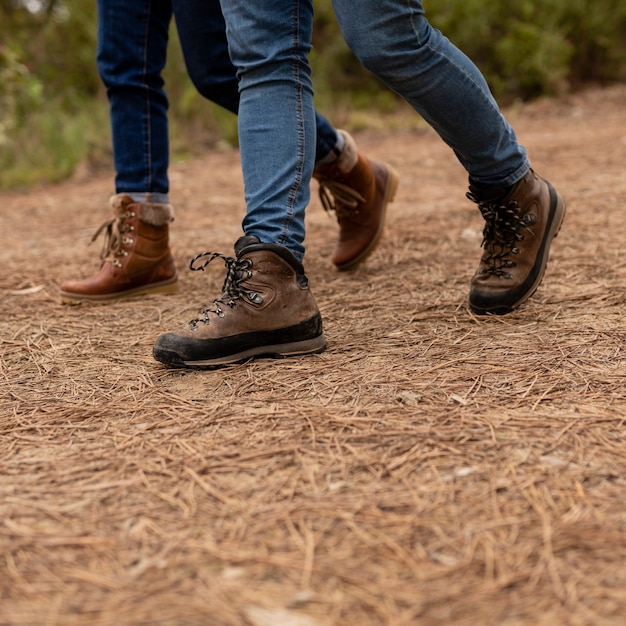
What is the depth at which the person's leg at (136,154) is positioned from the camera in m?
2.20

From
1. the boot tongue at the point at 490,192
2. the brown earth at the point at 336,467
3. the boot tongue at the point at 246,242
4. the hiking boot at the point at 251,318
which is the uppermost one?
the boot tongue at the point at 490,192

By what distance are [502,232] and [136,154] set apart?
3.71 feet

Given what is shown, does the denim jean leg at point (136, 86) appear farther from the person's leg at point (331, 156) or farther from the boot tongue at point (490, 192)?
the boot tongue at point (490, 192)

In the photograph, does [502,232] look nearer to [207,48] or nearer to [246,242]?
[246,242]

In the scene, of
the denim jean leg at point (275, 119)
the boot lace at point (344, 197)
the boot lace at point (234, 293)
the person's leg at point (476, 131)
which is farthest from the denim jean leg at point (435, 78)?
the boot lace at point (344, 197)

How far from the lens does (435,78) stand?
5.37 feet

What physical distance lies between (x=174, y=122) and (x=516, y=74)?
397 centimetres

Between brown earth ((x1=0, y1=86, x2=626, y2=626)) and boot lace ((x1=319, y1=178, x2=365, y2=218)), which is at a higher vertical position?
boot lace ((x1=319, y1=178, x2=365, y2=218))

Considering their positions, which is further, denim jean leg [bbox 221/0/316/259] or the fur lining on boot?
the fur lining on boot

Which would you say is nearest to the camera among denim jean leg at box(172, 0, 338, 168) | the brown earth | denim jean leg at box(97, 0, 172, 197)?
the brown earth

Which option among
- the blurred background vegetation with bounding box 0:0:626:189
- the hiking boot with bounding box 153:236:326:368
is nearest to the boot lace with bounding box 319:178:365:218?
the hiking boot with bounding box 153:236:326:368

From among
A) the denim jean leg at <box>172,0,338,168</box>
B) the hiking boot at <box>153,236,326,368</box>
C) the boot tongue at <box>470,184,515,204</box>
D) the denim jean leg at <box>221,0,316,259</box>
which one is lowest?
the hiking boot at <box>153,236,326,368</box>

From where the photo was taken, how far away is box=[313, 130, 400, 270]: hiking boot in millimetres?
2354

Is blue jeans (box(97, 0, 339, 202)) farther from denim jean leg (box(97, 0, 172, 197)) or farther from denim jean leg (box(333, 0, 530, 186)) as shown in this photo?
denim jean leg (box(333, 0, 530, 186))
